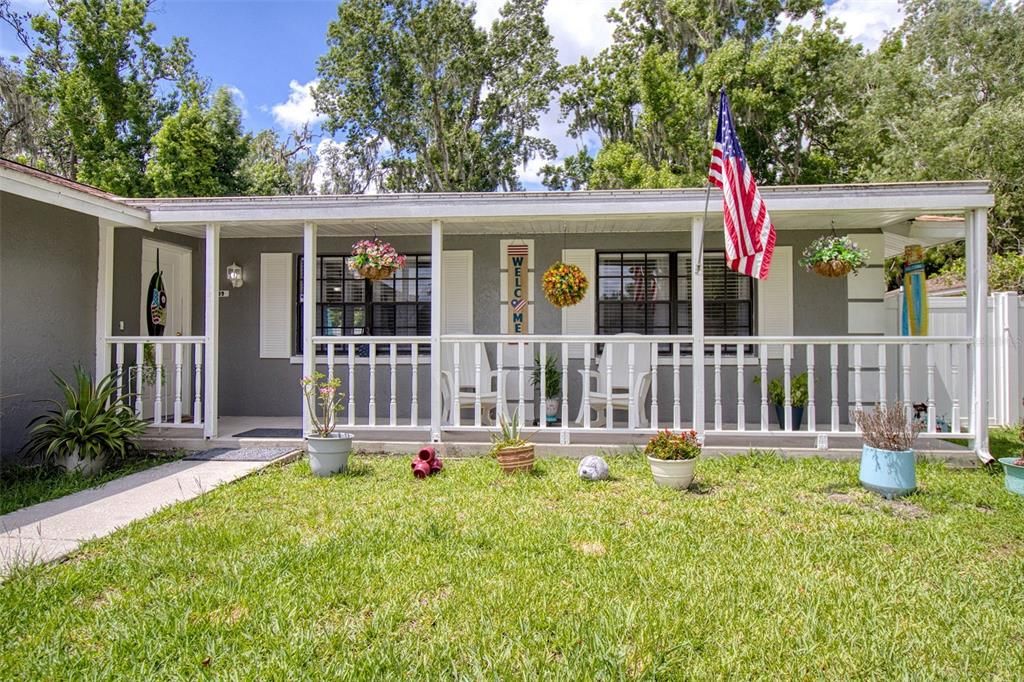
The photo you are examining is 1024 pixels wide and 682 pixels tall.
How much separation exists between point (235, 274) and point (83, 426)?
273 centimetres

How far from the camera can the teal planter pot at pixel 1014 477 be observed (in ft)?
14.3

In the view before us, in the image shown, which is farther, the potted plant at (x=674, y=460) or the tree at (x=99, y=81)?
the tree at (x=99, y=81)

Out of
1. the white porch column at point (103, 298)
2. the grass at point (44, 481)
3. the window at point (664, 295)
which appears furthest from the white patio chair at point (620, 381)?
the white porch column at point (103, 298)

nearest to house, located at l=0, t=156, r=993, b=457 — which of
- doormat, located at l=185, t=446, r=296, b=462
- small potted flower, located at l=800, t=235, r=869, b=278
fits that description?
small potted flower, located at l=800, t=235, r=869, b=278

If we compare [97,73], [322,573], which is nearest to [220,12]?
[97,73]

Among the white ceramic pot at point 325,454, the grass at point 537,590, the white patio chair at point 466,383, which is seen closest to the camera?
the grass at point 537,590

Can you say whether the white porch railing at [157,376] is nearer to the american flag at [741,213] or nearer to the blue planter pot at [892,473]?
the american flag at [741,213]

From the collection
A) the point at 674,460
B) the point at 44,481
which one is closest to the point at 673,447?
the point at 674,460

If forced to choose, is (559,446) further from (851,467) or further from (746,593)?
(746,593)

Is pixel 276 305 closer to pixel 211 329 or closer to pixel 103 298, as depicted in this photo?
pixel 211 329

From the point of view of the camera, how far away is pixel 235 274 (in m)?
7.37

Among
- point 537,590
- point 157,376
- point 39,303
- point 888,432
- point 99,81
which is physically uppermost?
point 99,81

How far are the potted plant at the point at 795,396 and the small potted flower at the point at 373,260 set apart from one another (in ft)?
13.3

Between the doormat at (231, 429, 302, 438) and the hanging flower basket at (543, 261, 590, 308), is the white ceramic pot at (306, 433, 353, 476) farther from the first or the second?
the hanging flower basket at (543, 261, 590, 308)
